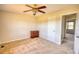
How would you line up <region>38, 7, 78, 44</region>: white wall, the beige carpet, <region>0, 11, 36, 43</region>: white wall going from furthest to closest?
1. <region>0, 11, 36, 43</region>: white wall
2. <region>38, 7, 78, 44</region>: white wall
3. the beige carpet

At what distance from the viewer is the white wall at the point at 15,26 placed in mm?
4832

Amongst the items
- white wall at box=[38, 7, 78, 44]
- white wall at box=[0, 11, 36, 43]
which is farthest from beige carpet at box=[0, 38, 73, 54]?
white wall at box=[0, 11, 36, 43]

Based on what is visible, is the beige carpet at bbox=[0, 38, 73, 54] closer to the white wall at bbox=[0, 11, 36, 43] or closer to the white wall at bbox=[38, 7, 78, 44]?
the white wall at bbox=[38, 7, 78, 44]

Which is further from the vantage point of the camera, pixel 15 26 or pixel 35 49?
pixel 15 26

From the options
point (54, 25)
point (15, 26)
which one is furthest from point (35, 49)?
point (15, 26)

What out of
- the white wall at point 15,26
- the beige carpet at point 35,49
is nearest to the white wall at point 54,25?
the beige carpet at point 35,49

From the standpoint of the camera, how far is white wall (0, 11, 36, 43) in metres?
4.83

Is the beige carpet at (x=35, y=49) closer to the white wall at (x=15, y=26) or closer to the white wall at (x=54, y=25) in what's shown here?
the white wall at (x=54, y=25)

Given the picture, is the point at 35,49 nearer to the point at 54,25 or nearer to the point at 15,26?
the point at 54,25

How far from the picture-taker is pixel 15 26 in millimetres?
5531

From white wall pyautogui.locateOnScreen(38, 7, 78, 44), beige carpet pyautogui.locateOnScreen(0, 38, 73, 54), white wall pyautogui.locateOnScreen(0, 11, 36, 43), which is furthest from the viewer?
white wall pyautogui.locateOnScreen(0, 11, 36, 43)

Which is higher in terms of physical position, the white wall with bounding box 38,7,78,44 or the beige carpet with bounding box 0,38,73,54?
the white wall with bounding box 38,7,78,44

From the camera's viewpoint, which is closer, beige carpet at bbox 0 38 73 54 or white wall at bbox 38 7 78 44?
beige carpet at bbox 0 38 73 54
